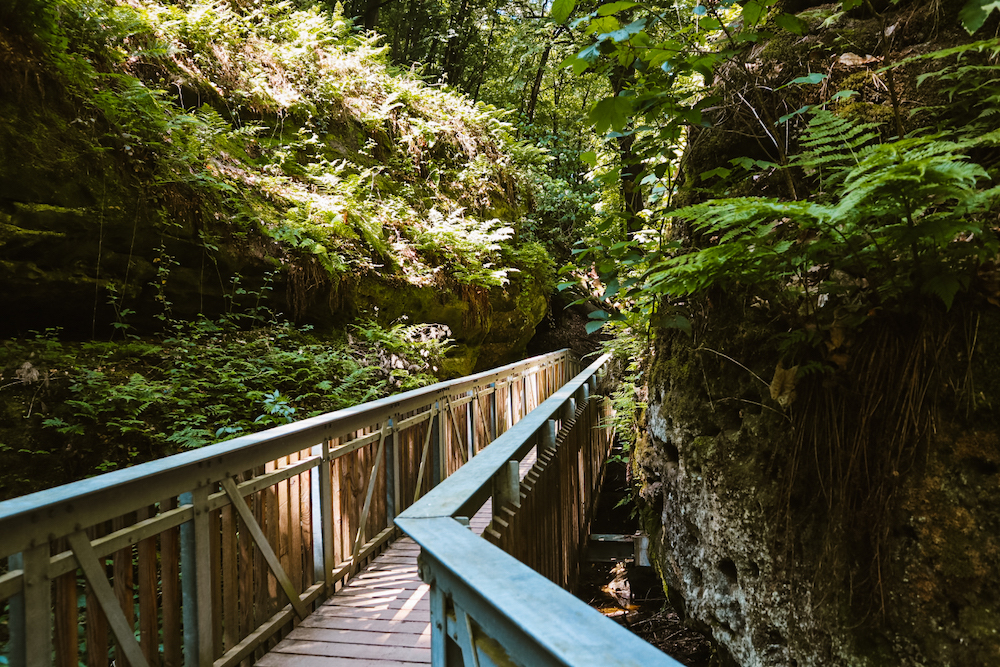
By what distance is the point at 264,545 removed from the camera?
3201 millimetres

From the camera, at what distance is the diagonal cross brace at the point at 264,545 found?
2.96 m

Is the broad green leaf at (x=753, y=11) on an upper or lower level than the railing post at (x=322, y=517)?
upper

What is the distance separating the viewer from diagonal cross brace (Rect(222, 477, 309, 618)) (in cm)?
296

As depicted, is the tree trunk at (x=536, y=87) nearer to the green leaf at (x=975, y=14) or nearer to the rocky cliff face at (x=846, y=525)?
the green leaf at (x=975, y=14)

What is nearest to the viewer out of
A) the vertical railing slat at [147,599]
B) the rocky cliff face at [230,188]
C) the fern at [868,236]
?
the fern at [868,236]

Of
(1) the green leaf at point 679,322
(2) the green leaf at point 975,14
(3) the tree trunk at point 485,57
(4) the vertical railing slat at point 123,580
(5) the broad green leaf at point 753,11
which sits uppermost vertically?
(3) the tree trunk at point 485,57

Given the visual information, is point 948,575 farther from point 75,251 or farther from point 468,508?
point 75,251

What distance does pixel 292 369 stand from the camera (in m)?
6.95

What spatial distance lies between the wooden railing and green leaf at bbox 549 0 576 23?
9.09ft

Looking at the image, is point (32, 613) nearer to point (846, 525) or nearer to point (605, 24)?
point (605, 24)

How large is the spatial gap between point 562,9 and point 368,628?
12.3 ft

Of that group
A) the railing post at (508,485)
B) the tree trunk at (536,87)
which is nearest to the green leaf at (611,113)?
the railing post at (508,485)

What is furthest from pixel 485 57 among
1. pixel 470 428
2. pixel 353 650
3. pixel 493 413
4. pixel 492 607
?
pixel 492 607

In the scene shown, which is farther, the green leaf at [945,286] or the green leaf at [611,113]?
the green leaf at [611,113]
